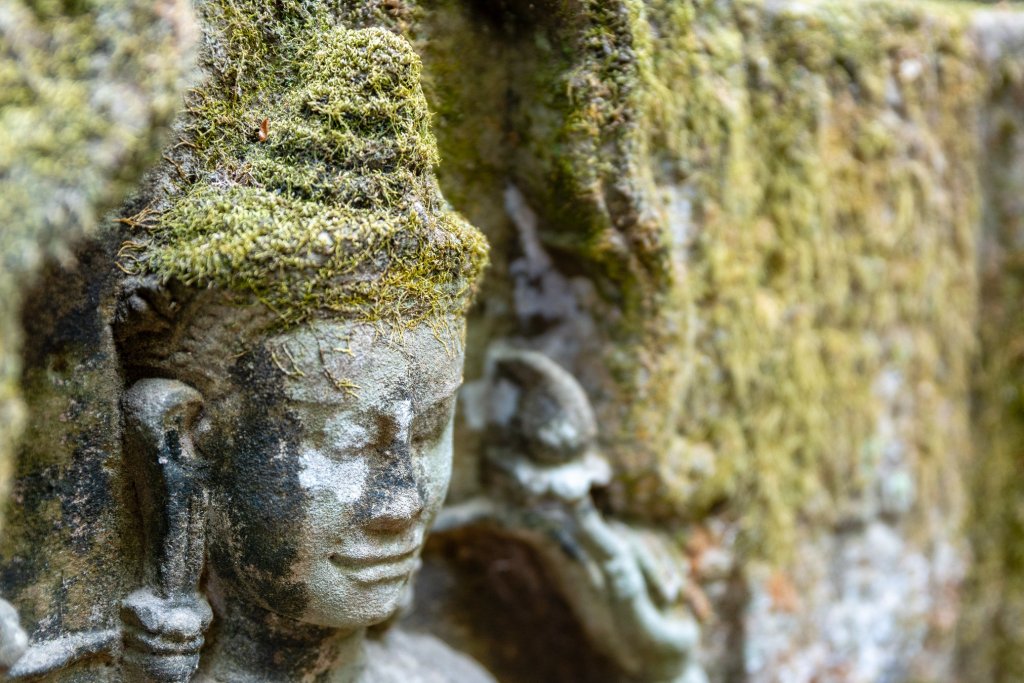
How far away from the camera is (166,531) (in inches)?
51.8

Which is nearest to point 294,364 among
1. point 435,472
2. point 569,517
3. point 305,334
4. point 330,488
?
point 305,334

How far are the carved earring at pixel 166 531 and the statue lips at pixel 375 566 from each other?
0.19m

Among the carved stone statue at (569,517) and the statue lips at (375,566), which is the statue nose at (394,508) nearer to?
the statue lips at (375,566)

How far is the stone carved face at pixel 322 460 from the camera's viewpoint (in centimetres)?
127

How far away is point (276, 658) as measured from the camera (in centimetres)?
144

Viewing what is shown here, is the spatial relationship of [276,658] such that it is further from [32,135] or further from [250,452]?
[32,135]

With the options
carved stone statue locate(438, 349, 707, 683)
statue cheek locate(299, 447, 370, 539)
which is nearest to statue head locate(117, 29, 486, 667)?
statue cheek locate(299, 447, 370, 539)

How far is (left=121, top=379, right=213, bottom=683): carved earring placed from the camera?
1.29 metres

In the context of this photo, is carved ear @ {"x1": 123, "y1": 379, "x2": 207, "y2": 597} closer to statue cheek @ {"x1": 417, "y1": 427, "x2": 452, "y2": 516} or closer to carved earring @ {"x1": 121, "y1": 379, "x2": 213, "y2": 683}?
carved earring @ {"x1": 121, "y1": 379, "x2": 213, "y2": 683}

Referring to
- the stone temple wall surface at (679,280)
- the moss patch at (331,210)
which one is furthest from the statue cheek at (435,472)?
the stone temple wall surface at (679,280)

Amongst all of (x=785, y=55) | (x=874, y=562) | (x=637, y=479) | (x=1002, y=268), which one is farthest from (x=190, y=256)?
(x=1002, y=268)

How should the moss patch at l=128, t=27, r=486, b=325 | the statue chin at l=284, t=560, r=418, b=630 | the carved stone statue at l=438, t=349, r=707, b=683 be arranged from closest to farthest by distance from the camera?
the moss patch at l=128, t=27, r=486, b=325 < the statue chin at l=284, t=560, r=418, b=630 < the carved stone statue at l=438, t=349, r=707, b=683

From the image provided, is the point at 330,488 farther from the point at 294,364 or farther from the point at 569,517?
the point at 569,517

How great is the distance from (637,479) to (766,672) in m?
0.66
